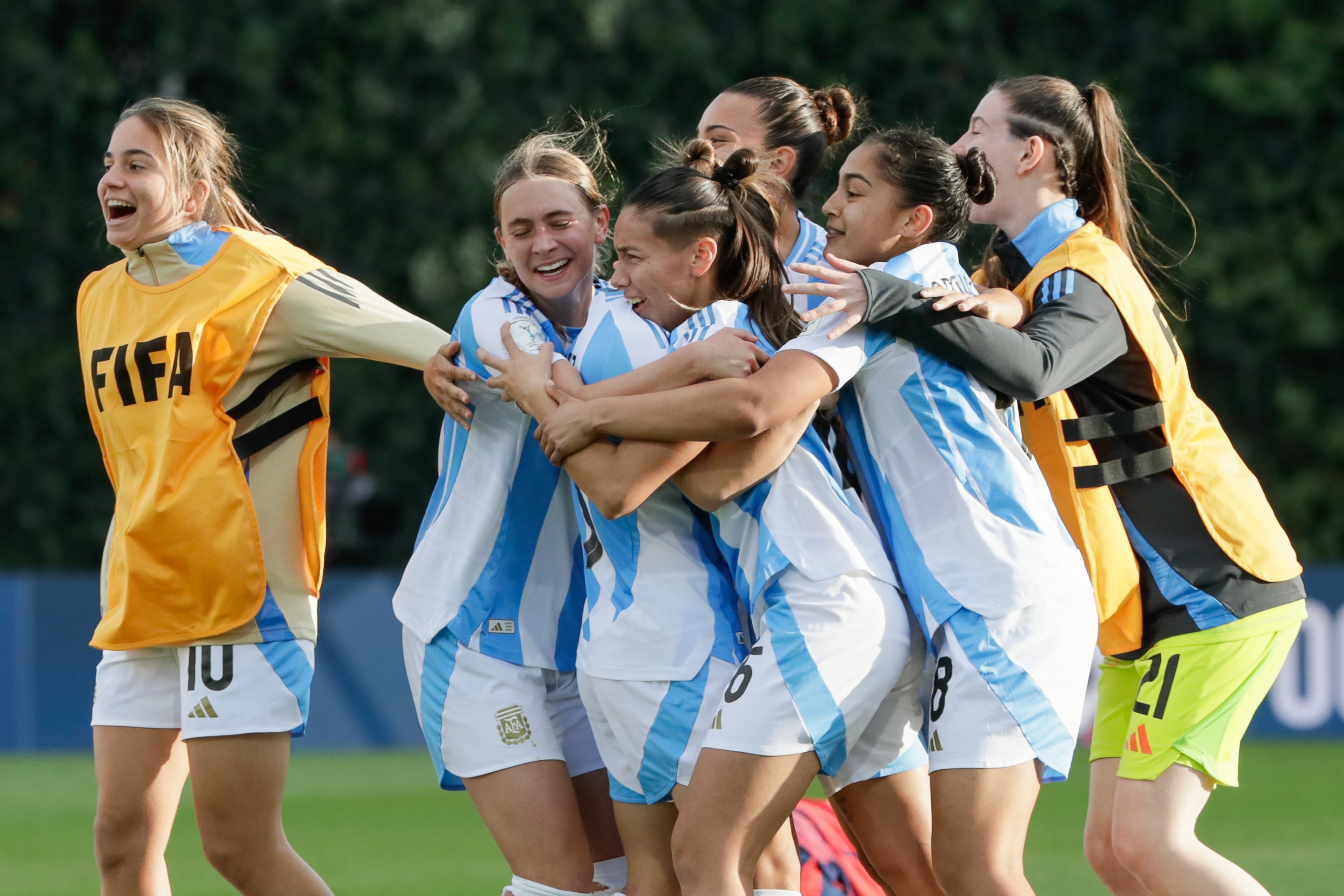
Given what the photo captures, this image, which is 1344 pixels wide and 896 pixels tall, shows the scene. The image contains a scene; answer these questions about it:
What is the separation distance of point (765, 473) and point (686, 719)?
1.69ft

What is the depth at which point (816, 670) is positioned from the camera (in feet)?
10.6

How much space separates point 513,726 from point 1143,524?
61.2 inches

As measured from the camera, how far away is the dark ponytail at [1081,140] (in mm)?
4098

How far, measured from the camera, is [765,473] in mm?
3314

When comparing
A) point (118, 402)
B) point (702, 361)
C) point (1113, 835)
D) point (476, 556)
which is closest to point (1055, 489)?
point (1113, 835)

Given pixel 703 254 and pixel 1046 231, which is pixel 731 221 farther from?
pixel 1046 231

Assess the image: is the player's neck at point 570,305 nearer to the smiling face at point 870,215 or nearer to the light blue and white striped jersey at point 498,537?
the light blue and white striped jersey at point 498,537

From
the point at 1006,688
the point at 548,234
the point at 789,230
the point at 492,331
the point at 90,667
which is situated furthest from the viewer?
the point at 90,667

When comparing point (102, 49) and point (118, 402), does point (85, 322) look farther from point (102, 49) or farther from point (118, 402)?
point (102, 49)

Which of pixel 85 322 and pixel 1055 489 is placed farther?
pixel 85 322

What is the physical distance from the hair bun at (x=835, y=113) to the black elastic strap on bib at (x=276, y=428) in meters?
1.73

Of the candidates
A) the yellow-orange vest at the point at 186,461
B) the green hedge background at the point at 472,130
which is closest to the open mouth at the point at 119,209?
the yellow-orange vest at the point at 186,461

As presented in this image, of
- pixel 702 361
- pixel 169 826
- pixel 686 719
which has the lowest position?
pixel 169 826

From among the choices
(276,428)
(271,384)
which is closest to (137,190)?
(271,384)
